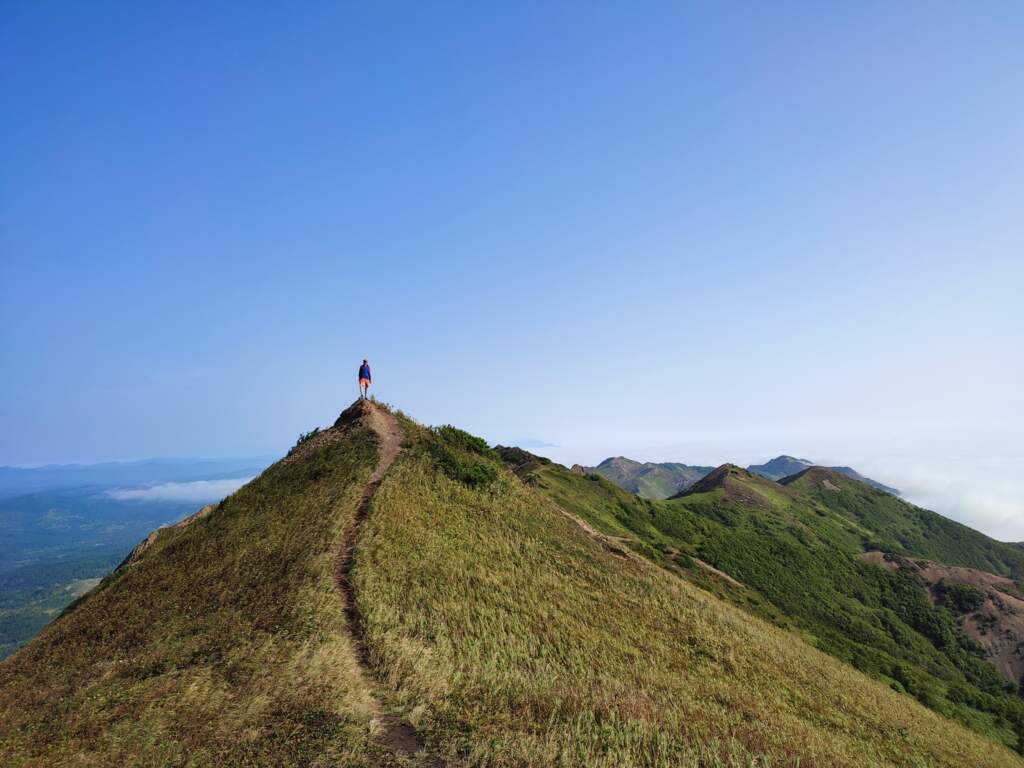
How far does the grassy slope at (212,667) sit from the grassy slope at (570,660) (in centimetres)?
189

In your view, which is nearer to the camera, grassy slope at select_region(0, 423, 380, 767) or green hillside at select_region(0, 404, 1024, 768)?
grassy slope at select_region(0, 423, 380, 767)

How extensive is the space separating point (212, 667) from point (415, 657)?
6126mm

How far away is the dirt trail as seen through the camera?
1109 cm

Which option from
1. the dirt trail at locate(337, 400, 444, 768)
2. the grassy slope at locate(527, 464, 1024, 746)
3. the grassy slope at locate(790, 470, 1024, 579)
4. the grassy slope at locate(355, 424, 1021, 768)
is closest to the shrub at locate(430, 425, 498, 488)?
the grassy slope at locate(355, 424, 1021, 768)

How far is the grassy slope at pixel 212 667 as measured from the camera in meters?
11.1

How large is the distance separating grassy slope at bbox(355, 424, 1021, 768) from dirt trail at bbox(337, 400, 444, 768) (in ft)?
1.51

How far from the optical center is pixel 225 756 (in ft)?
34.4

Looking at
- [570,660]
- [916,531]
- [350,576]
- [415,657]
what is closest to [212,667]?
[350,576]

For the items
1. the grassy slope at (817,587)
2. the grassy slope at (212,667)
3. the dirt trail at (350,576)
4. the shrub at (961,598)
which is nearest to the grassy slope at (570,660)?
the dirt trail at (350,576)

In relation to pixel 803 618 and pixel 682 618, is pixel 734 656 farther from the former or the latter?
pixel 803 618

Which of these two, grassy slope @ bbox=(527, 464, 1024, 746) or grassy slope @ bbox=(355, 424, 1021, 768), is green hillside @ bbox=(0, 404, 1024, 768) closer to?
grassy slope @ bbox=(355, 424, 1021, 768)

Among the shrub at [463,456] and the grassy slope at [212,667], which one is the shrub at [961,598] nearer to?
the shrub at [463,456]

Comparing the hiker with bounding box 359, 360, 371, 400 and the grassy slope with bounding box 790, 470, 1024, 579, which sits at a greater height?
the hiker with bounding box 359, 360, 371, 400

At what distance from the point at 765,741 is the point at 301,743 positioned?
14.0 meters
